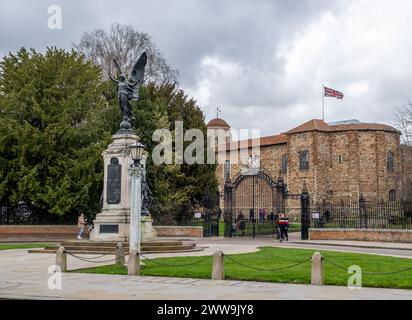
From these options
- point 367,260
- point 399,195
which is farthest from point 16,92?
point 399,195

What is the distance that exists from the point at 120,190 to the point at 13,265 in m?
5.47

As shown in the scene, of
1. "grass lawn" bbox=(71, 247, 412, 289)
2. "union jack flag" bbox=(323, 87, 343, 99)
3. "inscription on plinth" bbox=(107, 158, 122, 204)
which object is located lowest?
"grass lawn" bbox=(71, 247, 412, 289)

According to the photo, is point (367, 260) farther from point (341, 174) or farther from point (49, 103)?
point (341, 174)

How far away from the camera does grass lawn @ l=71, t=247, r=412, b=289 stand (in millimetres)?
12401

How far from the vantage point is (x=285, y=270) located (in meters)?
14.1

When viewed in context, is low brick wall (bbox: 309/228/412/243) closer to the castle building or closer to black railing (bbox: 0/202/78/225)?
black railing (bbox: 0/202/78/225)

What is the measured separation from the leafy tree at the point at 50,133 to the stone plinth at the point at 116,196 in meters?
10.0

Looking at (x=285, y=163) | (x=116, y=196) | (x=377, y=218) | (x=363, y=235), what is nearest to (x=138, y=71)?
(x=116, y=196)

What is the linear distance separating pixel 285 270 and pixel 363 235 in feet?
53.4

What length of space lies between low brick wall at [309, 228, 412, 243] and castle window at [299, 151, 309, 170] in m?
30.3

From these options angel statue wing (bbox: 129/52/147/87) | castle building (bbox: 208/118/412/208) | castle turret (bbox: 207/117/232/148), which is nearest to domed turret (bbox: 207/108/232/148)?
castle turret (bbox: 207/117/232/148)

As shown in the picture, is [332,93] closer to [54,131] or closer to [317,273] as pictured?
[54,131]

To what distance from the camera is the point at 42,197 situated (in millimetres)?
30328

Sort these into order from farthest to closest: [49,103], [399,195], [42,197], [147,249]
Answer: [399,195]
[49,103]
[42,197]
[147,249]
